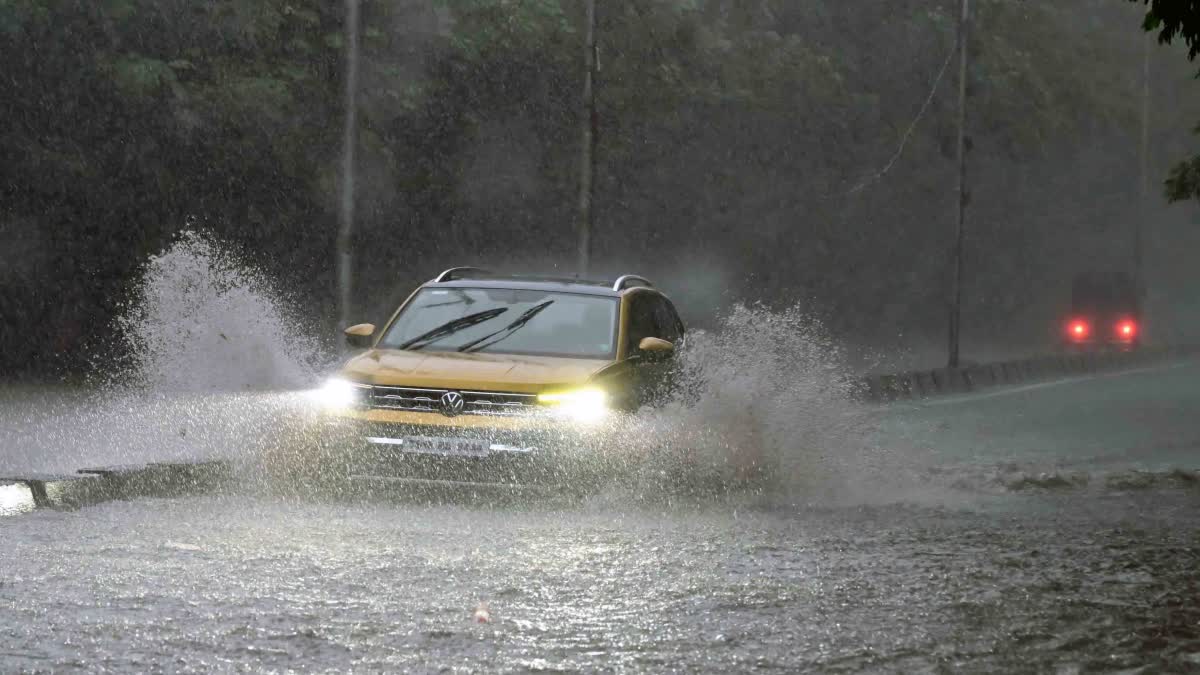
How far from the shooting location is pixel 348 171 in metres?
25.9

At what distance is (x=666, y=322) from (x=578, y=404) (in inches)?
109

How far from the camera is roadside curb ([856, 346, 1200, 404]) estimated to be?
96.6ft

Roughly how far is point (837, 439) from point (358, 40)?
12314 millimetres

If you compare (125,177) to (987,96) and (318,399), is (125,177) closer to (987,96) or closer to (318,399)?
(318,399)

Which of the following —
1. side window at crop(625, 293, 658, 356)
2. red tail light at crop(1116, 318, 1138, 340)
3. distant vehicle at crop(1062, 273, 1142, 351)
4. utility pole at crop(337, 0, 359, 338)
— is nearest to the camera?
side window at crop(625, 293, 658, 356)

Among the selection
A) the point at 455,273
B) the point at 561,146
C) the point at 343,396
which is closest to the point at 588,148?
the point at 561,146

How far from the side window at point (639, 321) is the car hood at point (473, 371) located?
0.66m

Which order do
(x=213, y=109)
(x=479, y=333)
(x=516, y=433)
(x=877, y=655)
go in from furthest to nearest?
(x=213, y=109) → (x=479, y=333) → (x=516, y=433) → (x=877, y=655)

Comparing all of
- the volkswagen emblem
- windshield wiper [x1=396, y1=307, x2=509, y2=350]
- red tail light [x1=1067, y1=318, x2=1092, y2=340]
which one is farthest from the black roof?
red tail light [x1=1067, y1=318, x2=1092, y2=340]

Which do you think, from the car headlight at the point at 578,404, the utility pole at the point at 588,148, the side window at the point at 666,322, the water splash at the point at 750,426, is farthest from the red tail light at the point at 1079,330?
the car headlight at the point at 578,404

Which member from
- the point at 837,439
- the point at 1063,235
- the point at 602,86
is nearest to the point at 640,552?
the point at 837,439

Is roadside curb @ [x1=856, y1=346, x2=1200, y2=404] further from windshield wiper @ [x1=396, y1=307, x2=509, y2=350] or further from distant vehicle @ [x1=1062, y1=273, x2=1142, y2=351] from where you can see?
windshield wiper @ [x1=396, y1=307, x2=509, y2=350]

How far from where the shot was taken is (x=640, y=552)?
33.0ft

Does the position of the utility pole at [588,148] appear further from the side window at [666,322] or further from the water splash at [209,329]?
the side window at [666,322]
